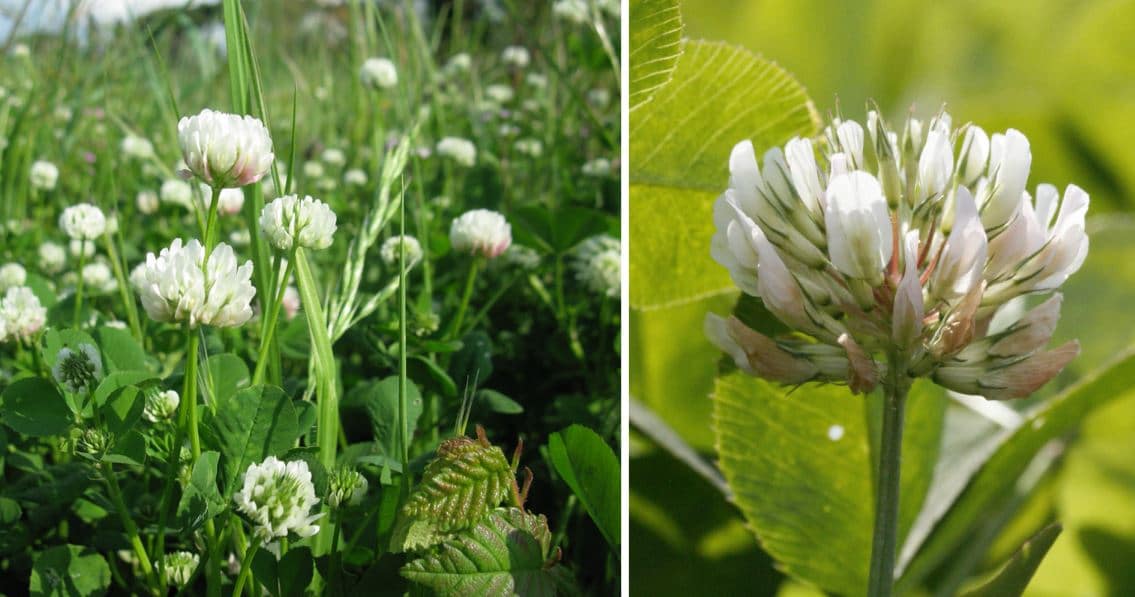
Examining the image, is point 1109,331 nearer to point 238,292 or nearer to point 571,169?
point 238,292

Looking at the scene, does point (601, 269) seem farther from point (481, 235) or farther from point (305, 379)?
point (305, 379)

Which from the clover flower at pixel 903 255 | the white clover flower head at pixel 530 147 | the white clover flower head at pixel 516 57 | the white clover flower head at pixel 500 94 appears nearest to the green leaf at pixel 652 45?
the clover flower at pixel 903 255

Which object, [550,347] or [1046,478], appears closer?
[1046,478]

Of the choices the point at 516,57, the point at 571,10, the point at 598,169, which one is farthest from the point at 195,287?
the point at 516,57

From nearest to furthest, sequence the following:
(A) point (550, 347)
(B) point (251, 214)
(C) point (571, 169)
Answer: (B) point (251, 214), (A) point (550, 347), (C) point (571, 169)

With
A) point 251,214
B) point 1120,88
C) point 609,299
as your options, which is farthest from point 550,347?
point 1120,88
